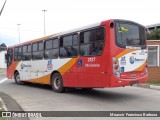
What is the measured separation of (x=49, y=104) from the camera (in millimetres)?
11102

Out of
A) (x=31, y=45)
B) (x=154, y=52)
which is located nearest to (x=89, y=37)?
(x=31, y=45)

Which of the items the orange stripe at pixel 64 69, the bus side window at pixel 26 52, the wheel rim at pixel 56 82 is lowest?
the wheel rim at pixel 56 82

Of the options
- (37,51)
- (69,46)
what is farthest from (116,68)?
(37,51)

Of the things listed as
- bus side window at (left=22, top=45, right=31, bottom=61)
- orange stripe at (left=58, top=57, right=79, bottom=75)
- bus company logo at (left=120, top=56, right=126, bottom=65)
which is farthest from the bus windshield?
bus side window at (left=22, top=45, right=31, bottom=61)

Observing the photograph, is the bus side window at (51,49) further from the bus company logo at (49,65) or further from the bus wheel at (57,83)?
the bus wheel at (57,83)

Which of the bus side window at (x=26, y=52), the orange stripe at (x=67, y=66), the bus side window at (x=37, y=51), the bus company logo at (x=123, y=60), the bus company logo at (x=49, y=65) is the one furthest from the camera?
the bus side window at (x=26, y=52)

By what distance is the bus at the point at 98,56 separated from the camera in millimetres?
11109

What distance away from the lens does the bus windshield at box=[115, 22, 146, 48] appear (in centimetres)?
1141

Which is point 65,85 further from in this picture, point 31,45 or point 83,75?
point 31,45

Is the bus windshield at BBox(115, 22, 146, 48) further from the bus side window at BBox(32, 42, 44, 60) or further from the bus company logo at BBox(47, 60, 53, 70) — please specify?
the bus side window at BBox(32, 42, 44, 60)

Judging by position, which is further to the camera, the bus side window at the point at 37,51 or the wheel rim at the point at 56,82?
the bus side window at the point at 37,51

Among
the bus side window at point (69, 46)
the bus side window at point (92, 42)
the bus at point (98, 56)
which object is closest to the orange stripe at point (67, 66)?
the bus at point (98, 56)

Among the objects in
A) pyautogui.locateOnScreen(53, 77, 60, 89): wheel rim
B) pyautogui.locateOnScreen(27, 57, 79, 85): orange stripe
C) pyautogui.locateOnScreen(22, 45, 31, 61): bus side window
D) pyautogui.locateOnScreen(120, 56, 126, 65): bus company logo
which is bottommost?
pyautogui.locateOnScreen(53, 77, 60, 89): wheel rim

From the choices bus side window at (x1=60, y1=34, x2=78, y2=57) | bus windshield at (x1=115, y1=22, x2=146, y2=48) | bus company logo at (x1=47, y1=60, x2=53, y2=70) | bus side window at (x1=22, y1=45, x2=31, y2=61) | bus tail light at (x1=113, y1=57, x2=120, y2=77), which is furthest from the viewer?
bus side window at (x1=22, y1=45, x2=31, y2=61)
